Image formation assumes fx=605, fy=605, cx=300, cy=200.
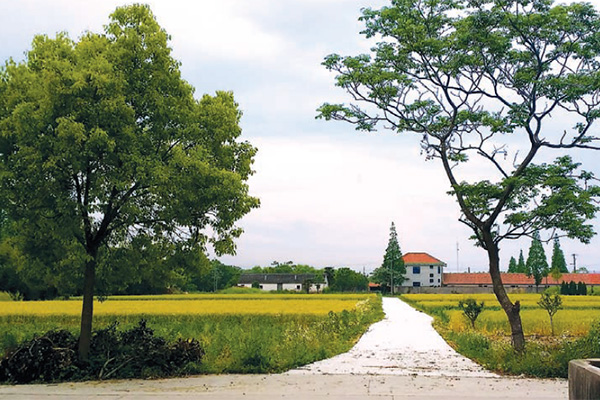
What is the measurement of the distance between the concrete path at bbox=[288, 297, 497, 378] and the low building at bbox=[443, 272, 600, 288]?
284 ft

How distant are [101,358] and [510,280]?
10216cm

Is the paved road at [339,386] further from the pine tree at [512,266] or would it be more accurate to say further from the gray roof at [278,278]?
the pine tree at [512,266]

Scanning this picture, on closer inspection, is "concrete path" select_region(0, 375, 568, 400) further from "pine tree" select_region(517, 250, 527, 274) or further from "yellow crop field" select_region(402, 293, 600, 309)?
"pine tree" select_region(517, 250, 527, 274)

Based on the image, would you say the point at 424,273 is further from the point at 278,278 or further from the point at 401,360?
the point at 401,360

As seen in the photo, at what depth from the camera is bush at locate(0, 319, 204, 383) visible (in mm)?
11469

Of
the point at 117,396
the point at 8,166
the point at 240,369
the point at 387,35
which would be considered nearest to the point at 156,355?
the point at 240,369

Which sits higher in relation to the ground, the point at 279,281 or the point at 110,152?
the point at 110,152

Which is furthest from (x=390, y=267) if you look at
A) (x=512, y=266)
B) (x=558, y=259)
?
(x=512, y=266)

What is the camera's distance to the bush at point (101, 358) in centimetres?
1147

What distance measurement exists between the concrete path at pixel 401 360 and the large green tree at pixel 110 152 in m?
3.56

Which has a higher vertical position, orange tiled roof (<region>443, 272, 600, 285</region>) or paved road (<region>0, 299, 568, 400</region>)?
orange tiled roof (<region>443, 272, 600, 285</region>)

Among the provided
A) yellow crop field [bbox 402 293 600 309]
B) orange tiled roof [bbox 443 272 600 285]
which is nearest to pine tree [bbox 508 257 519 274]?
orange tiled roof [bbox 443 272 600 285]

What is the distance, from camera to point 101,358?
478 inches

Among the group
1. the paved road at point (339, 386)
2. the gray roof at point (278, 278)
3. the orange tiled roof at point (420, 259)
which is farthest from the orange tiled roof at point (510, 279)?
the paved road at point (339, 386)
